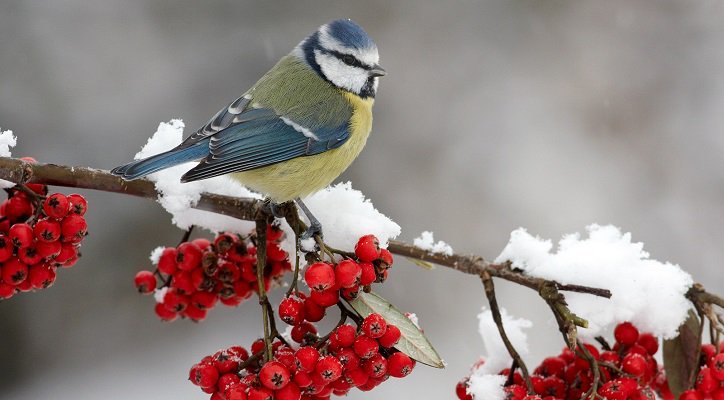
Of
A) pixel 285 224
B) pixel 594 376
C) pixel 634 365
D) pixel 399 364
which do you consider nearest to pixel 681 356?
pixel 634 365

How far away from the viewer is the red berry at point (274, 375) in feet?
4.41

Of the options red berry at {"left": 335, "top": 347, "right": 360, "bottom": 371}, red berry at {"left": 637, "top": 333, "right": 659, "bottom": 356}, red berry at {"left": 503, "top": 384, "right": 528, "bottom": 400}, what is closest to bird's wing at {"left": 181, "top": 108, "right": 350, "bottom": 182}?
red berry at {"left": 335, "top": 347, "right": 360, "bottom": 371}

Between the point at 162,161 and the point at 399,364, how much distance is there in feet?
2.66

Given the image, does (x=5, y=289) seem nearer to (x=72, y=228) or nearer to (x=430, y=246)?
(x=72, y=228)

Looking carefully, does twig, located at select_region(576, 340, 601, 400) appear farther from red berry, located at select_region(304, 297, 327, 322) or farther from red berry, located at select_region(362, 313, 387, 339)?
red berry, located at select_region(304, 297, 327, 322)

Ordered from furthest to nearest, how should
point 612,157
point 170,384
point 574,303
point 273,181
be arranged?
1. point 612,157
2. point 170,384
3. point 273,181
4. point 574,303

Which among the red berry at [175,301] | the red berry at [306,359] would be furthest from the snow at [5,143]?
the red berry at [306,359]

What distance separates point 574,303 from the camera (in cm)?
182

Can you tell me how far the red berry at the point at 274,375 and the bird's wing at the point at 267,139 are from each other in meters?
0.88

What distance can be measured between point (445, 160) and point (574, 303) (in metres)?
3.14

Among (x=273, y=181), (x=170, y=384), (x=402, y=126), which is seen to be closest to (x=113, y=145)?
(x=170, y=384)

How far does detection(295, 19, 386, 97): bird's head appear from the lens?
2459mm

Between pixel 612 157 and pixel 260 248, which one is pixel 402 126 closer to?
pixel 612 157

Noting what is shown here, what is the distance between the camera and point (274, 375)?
134 cm
